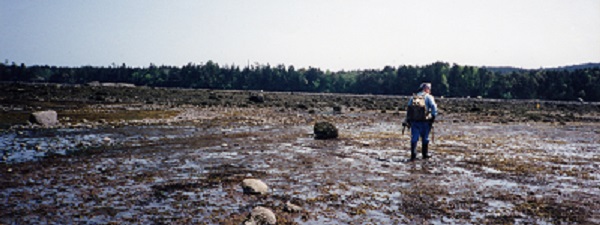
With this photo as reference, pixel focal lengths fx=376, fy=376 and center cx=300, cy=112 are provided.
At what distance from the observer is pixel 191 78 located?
570 ft

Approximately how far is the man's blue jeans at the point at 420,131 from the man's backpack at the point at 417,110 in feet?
0.88

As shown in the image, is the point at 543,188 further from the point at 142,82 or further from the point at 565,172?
the point at 142,82

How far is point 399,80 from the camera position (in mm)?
→ 143000

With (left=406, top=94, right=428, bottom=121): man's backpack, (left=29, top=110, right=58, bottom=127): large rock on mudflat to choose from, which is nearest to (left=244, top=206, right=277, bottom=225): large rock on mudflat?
(left=406, top=94, right=428, bottom=121): man's backpack

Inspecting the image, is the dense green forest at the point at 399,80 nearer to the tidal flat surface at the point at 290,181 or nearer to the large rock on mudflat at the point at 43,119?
the tidal flat surface at the point at 290,181

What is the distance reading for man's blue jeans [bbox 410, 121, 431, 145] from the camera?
12766 millimetres

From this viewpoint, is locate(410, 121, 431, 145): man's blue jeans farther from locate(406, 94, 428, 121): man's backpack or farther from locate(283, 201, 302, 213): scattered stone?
locate(283, 201, 302, 213): scattered stone

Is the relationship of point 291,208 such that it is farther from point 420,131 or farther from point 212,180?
point 420,131

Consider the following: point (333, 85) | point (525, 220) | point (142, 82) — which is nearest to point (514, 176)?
point (525, 220)

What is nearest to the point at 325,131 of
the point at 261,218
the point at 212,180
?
the point at 212,180

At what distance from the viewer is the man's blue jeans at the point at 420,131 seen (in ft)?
41.9

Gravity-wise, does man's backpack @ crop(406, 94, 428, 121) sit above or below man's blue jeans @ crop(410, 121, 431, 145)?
above

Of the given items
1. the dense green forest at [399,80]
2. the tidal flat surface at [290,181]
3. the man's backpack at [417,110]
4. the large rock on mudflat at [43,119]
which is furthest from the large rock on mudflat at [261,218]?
the dense green forest at [399,80]

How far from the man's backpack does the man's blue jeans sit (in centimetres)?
27
